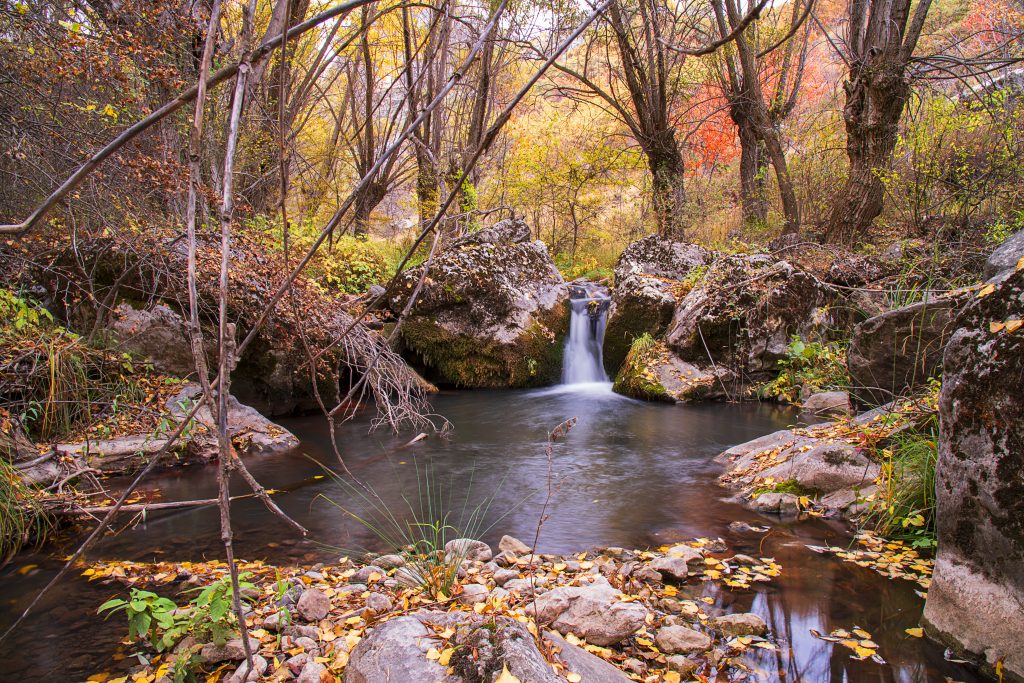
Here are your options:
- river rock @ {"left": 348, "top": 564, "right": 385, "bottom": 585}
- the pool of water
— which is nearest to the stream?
the pool of water

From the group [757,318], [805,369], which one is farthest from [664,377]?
[805,369]

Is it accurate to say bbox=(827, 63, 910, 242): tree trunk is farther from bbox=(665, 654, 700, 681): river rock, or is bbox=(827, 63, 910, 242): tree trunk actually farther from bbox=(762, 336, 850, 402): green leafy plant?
bbox=(665, 654, 700, 681): river rock

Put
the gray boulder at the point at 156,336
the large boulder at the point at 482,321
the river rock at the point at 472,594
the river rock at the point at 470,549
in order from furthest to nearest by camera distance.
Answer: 1. the large boulder at the point at 482,321
2. the gray boulder at the point at 156,336
3. the river rock at the point at 470,549
4. the river rock at the point at 472,594

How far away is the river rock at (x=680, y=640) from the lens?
265 centimetres

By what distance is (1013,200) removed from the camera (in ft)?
23.6

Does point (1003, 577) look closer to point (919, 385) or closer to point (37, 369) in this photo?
point (919, 385)

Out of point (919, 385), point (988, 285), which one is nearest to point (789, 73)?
point (919, 385)

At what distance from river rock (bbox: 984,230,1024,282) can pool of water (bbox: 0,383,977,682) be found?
68.7 inches

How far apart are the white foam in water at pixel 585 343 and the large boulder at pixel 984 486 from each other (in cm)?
780

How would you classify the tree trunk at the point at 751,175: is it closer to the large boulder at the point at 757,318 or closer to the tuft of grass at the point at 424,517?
the large boulder at the point at 757,318

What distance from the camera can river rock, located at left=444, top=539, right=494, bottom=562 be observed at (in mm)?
3564

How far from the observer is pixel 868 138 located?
891cm

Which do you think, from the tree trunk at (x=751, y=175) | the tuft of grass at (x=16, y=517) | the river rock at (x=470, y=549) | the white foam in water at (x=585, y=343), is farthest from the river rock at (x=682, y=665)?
the tree trunk at (x=751, y=175)

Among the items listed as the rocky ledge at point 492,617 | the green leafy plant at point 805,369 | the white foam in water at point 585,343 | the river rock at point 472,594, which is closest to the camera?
the rocky ledge at point 492,617
